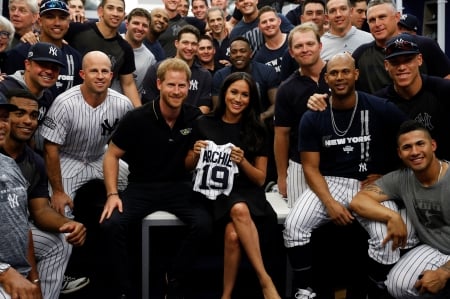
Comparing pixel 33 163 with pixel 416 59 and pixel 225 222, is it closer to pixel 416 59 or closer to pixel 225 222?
pixel 225 222

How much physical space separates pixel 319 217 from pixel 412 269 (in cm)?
71

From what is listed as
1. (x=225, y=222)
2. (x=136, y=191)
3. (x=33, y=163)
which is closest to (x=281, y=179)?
(x=225, y=222)

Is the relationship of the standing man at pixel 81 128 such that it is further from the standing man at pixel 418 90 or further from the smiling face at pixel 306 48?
the standing man at pixel 418 90

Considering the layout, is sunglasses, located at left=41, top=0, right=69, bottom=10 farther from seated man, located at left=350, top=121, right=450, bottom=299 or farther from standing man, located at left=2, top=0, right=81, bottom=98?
seated man, located at left=350, top=121, right=450, bottom=299

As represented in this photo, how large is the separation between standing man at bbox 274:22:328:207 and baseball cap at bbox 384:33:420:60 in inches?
22.7

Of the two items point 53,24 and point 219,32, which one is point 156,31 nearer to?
point 219,32

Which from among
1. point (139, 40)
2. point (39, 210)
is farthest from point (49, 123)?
point (139, 40)

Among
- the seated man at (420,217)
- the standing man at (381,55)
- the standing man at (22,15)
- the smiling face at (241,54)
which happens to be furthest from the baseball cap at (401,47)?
the standing man at (22,15)

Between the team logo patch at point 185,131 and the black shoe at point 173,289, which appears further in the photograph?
the team logo patch at point 185,131

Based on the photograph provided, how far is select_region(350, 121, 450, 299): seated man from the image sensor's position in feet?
12.2

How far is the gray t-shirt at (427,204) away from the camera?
3742 millimetres

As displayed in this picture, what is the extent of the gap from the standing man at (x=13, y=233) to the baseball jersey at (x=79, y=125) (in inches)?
44.8

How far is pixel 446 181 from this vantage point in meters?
3.75

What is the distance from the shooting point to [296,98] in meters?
4.63
